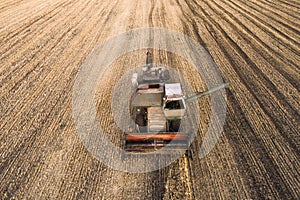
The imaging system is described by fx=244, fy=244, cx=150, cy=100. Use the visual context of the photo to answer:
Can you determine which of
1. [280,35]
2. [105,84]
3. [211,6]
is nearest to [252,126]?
[105,84]

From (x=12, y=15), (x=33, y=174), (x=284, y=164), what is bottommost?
(x=284, y=164)

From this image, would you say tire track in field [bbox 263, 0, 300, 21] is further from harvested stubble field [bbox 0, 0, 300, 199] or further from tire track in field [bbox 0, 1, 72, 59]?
tire track in field [bbox 0, 1, 72, 59]

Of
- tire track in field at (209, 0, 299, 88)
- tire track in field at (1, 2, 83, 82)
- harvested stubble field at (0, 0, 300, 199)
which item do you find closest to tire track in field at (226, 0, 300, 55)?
harvested stubble field at (0, 0, 300, 199)

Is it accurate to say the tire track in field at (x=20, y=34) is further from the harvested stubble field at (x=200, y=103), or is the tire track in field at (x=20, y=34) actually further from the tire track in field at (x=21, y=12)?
the tire track in field at (x=21, y=12)

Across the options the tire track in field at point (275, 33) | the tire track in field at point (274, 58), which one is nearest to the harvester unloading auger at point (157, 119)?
the tire track in field at point (274, 58)

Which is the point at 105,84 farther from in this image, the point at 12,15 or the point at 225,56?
the point at 12,15

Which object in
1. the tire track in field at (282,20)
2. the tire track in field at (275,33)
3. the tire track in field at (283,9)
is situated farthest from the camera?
the tire track in field at (283,9)
